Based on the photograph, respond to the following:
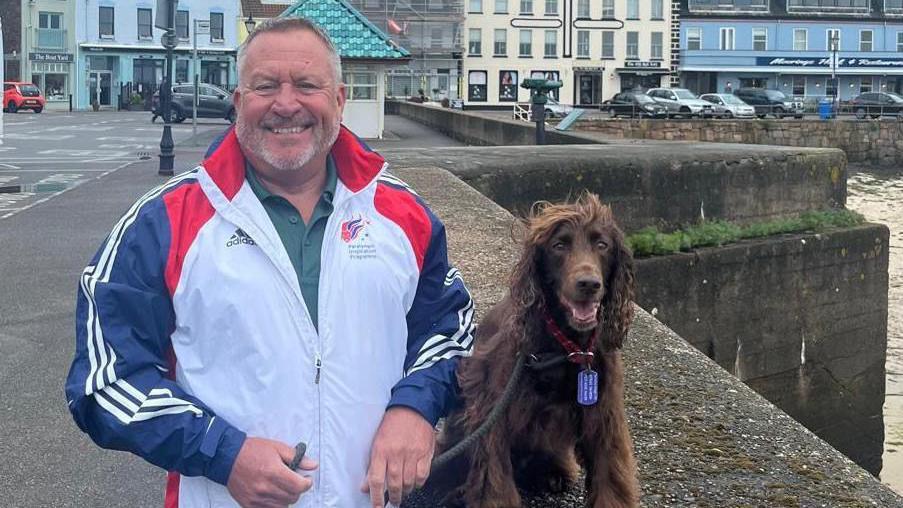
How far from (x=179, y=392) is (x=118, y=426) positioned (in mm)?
156

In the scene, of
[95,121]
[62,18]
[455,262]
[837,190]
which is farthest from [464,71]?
[455,262]

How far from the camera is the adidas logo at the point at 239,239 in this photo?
8.24 ft

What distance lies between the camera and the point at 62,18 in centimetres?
6856

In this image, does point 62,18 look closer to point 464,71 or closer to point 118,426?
point 464,71

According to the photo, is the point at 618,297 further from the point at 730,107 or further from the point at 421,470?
the point at 730,107

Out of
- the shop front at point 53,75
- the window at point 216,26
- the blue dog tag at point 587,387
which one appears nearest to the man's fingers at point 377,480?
the blue dog tag at point 587,387

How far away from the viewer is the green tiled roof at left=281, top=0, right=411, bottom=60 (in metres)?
30.9

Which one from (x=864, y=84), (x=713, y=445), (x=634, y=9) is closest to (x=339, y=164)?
(x=713, y=445)

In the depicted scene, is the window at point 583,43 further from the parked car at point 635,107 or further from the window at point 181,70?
the window at point 181,70

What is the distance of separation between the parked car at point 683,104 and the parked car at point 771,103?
12.2ft

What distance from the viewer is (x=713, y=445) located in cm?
373

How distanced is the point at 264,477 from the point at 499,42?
79.4 m

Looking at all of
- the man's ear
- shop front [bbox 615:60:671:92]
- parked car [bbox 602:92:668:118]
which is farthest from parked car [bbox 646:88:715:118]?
the man's ear

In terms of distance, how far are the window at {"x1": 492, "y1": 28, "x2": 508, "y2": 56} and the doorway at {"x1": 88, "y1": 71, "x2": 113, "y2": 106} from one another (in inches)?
1109
